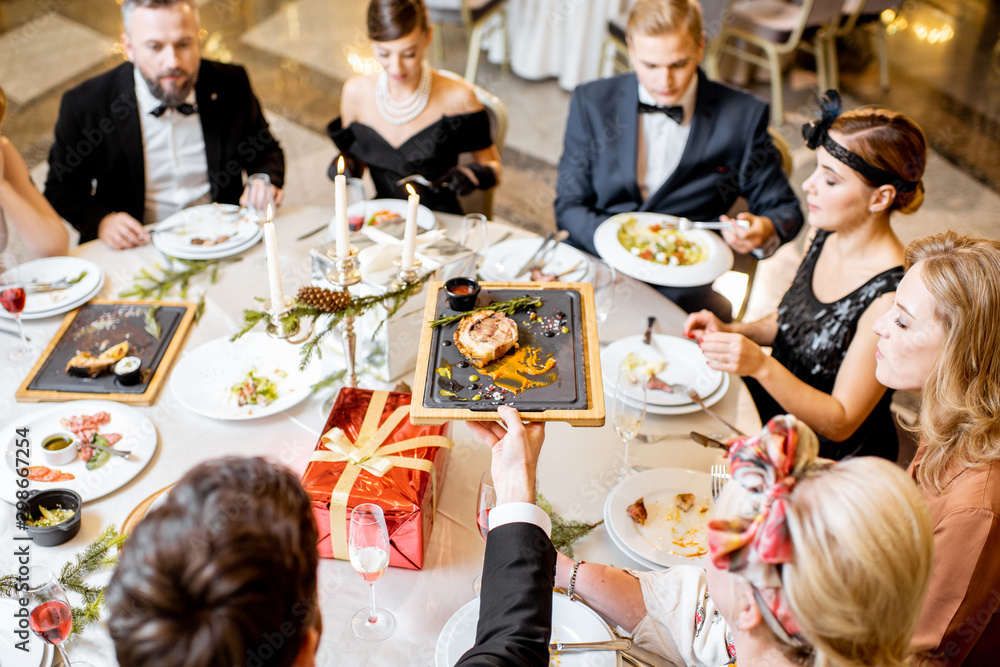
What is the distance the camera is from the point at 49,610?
1202 mm

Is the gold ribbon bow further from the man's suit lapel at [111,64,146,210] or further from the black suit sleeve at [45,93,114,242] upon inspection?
the man's suit lapel at [111,64,146,210]

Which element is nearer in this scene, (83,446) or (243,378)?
(83,446)

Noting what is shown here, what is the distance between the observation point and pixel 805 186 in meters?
2.16

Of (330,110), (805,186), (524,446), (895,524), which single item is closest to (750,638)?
(895,524)

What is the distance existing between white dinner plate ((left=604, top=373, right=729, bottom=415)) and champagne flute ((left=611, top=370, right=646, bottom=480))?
17 centimetres

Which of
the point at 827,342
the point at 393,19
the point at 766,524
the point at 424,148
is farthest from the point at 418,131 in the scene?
the point at 766,524

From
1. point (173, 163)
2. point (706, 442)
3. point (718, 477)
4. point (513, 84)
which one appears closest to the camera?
point (718, 477)

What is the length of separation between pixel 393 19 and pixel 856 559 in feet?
7.66

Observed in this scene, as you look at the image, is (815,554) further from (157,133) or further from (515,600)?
(157,133)

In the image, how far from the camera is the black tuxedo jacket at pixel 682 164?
275 cm

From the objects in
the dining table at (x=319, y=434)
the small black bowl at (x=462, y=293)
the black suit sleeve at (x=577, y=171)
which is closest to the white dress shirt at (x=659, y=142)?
the black suit sleeve at (x=577, y=171)

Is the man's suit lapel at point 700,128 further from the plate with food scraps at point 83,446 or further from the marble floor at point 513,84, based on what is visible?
the plate with food scraps at point 83,446

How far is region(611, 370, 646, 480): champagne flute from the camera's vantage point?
1.65 m

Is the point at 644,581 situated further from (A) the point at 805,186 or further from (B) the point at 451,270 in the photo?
(A) the point at 805,186
